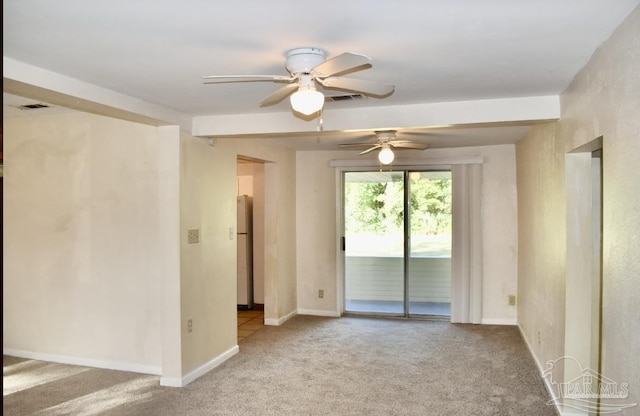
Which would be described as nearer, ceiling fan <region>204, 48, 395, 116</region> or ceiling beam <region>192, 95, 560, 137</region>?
ceiling fan <region>204, 48, 395, 116</region>

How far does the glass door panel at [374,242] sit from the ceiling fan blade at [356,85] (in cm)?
405

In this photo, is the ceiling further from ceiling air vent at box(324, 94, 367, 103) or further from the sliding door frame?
the sliding door frame

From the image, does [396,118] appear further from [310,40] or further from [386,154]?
[310,40]

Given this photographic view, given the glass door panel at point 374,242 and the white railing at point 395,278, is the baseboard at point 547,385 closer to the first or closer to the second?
the white railing at point 395,278

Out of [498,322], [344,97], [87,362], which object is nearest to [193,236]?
[87,362]

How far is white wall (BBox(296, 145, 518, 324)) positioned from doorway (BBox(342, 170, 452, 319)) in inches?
10.1

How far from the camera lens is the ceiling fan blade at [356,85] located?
7.75 feet

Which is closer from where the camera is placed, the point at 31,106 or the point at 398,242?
the point at 31,106

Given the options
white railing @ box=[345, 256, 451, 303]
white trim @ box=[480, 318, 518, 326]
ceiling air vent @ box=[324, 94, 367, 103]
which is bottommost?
white trim @ box=[480, 318, 518, 326]

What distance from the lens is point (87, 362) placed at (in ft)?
14.6

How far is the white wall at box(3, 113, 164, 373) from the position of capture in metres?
4.24

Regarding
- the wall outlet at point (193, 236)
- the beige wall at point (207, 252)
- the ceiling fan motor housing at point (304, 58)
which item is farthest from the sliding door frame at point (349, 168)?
the ceiling fan motor housing at point (304, 58)

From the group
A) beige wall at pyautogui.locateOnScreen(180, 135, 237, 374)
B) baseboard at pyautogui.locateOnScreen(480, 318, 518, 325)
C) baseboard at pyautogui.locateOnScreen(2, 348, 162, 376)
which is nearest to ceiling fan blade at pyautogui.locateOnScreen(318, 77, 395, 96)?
beige wall at pyautogui.locateOnScreen(180, 135, 237, 374)

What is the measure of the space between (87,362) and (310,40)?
385 centimetres
